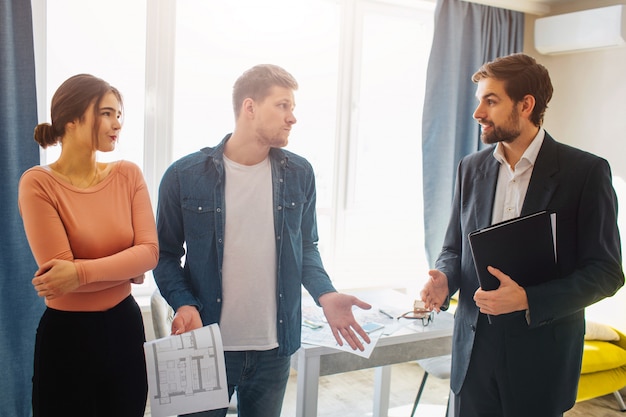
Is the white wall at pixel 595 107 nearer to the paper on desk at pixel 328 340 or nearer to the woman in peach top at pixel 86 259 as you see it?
the paper on desk at pixel 328 340

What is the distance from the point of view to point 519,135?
1.75 meters

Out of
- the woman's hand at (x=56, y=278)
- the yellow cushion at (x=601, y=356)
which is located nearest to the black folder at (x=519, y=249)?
the woman's hand at (x=56, y=278)

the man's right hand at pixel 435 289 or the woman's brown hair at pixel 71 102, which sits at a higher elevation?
the woman's brown hair at pixel 71 102

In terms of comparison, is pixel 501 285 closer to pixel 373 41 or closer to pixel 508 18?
pixel 373 41

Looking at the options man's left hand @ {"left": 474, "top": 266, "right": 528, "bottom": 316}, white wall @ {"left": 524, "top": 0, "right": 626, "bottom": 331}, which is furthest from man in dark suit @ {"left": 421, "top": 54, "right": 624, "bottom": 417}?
white wall @ {"left": 524, "top": 0, "right": 626, "bottom": 331}

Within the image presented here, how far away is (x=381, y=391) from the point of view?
2.64 metres

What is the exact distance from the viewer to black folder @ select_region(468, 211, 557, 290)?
1.54 m

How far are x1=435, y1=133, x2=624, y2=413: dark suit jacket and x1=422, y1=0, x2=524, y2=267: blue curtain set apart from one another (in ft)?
6.45

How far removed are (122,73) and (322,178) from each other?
1.43m

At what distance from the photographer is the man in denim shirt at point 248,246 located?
1.61 m

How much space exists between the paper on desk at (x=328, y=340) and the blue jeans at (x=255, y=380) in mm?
432

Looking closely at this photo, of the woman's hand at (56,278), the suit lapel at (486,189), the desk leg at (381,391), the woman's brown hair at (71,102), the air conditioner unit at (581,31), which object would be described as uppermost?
the air conditioner unit at (581,31)

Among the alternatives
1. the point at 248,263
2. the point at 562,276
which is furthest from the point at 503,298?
the point at 248,263

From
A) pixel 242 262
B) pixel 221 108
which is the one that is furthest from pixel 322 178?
pixel 242 262
